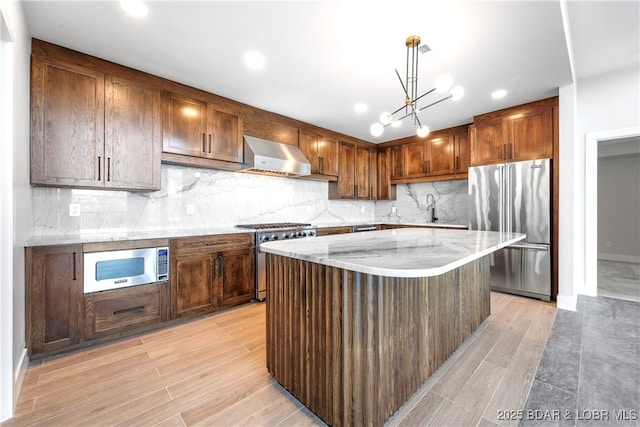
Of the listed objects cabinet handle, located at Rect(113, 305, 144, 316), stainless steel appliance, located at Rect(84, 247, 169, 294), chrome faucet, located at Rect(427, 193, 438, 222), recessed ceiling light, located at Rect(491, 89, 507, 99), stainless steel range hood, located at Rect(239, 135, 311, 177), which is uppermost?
recessed ceiling light, located at Rect(491, 89, 507, 99)

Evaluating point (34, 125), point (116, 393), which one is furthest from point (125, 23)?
point (116, 393)

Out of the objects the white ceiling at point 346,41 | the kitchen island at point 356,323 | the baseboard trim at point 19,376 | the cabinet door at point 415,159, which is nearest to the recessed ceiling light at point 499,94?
the white ceiling at point 346,41

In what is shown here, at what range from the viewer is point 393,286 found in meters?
1.41

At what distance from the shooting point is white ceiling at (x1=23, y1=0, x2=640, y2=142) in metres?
1.83

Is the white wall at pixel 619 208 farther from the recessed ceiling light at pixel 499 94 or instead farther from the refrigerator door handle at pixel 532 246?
the recessed ceiling light at pixel 499 94

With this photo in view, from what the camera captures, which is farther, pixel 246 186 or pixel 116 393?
pixel 246 186

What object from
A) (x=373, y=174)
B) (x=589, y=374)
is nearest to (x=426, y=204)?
(x=373, y=174)

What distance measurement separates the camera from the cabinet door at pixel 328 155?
4.43 meters

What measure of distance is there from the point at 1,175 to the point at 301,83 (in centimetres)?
239

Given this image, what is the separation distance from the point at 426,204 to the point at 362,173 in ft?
4.43

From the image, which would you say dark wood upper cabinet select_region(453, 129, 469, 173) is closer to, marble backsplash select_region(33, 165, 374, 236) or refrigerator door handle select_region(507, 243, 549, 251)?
refrigerator door handle select_region(507, 243, 549, 251)

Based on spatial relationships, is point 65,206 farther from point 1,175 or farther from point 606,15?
point 606,15

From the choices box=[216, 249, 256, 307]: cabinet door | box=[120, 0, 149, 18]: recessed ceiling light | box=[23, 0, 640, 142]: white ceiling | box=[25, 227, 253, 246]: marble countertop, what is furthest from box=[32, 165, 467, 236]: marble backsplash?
box=[120, 0, 149, 18]: recessed ceiling light

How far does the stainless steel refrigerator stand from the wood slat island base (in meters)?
2.23
